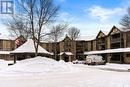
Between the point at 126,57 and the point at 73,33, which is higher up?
the point at 73,33

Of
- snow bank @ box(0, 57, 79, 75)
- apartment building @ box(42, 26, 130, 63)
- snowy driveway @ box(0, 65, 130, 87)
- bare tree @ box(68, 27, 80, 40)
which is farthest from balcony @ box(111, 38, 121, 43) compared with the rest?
snowy driveway @ box(0, 65, 130, 87)

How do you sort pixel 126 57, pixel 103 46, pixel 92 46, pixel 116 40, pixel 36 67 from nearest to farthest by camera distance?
pixel 36 67 → pixel 126 57 → pixel 116 40 → pixel 103 46 → pixel 92 46

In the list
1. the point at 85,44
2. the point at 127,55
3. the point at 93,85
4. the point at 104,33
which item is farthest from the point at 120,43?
the point at 93,85

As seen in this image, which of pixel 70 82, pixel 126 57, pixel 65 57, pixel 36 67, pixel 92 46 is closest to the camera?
pixel 70 82

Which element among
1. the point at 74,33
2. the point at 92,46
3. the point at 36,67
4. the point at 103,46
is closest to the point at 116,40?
the point at 103,46

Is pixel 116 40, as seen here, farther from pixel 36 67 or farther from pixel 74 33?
pixel 36 67

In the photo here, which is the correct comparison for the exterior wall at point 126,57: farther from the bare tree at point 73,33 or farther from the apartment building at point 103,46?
the bare tree at point 73,33

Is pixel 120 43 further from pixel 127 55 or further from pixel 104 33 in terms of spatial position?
pixel 104 33

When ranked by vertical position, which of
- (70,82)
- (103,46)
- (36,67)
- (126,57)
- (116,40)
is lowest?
(70,82)

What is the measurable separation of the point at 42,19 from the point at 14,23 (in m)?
5.74

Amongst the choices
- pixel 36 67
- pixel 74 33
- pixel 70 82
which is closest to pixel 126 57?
pixel 74 33

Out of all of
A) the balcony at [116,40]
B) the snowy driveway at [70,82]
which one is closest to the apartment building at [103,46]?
the balcony at [116,40]

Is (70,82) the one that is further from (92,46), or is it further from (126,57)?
(92,46)

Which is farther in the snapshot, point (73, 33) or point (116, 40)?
point (73, 33)
